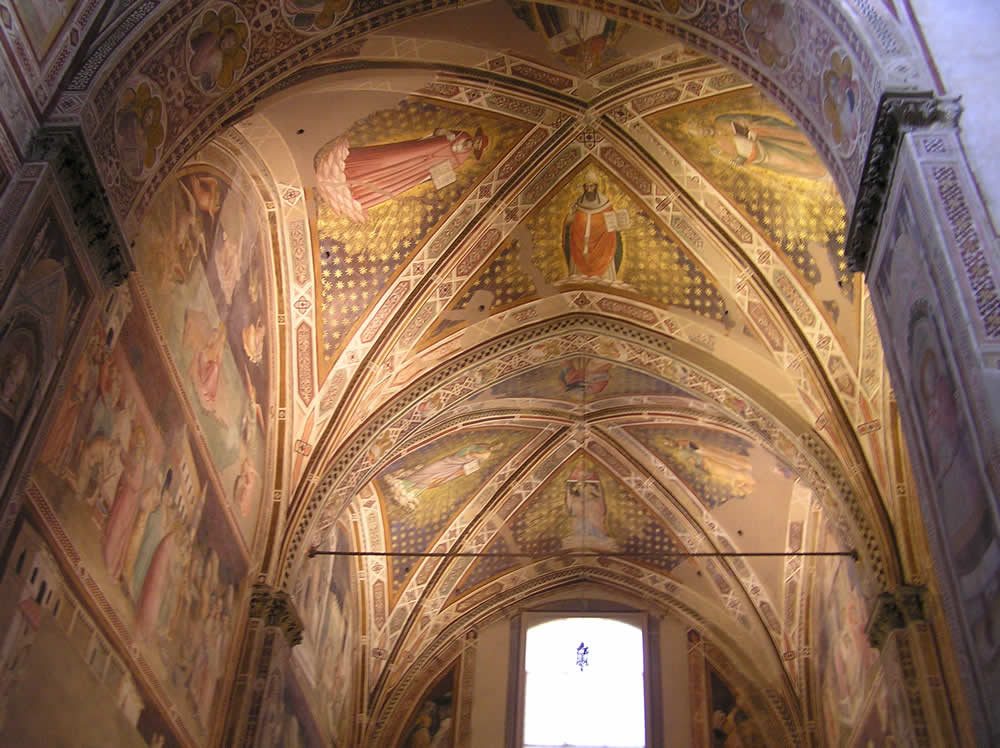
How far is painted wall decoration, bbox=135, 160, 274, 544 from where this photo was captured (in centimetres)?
916

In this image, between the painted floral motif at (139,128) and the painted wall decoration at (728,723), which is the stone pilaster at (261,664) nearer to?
the painted floral motif at (139,128)

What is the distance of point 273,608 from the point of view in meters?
11.1

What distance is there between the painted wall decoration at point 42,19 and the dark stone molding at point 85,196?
55 cm

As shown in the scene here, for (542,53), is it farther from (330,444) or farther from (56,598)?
(56,598)

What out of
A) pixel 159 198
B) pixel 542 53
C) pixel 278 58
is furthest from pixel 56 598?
pixel 542 53

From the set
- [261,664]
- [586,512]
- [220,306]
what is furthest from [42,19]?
[586,512]

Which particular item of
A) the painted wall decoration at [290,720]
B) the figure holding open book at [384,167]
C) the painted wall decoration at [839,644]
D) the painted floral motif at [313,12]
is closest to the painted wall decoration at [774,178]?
the figure holding open book at [384,167]

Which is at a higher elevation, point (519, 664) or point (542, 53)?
point (542, 53)

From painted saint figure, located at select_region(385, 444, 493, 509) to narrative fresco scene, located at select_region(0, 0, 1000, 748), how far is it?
49mm

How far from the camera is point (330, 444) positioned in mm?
12125

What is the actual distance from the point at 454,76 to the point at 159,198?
130 inches

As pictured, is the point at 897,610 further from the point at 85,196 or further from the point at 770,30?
the point at 85,196

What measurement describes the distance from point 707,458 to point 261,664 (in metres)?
6.88

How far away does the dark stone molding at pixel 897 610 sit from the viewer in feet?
32.9
